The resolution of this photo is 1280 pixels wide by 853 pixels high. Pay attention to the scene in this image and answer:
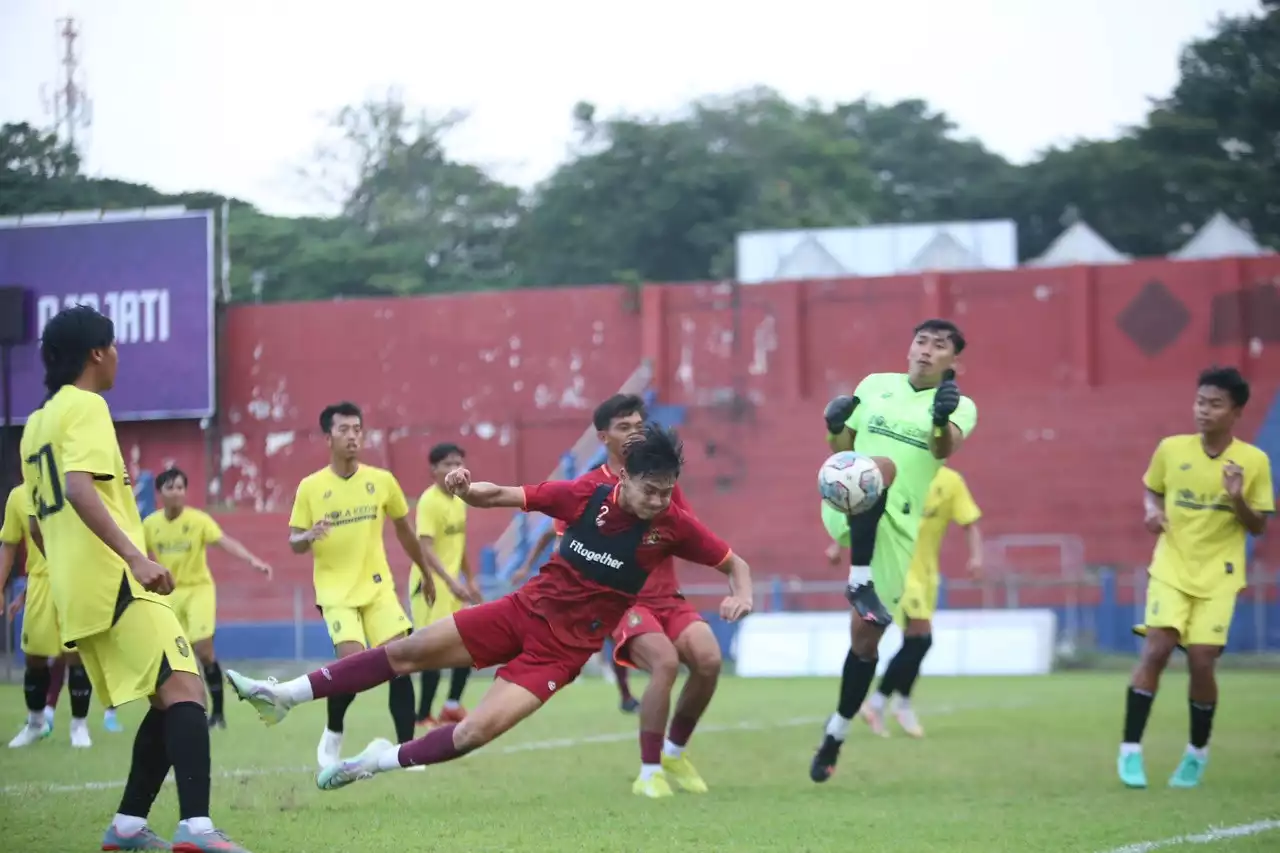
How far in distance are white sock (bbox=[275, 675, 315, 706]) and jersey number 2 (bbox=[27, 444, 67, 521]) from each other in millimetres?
1202

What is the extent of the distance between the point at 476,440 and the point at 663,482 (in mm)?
28295

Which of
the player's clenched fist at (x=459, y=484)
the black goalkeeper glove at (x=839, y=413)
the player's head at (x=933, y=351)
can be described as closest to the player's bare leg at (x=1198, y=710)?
the player's head at (x=933, y=351)

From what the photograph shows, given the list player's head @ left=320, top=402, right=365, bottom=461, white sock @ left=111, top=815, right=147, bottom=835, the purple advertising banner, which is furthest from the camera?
the purple advertising banner

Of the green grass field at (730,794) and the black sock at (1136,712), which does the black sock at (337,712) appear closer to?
the green grass field at (730,794)

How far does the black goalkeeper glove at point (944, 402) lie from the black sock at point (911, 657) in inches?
145

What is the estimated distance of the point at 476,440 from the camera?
35250 mm

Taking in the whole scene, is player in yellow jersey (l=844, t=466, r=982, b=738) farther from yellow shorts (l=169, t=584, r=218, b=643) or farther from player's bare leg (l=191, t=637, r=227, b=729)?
yellow shorts (l=169, t=584, r=218, b=643)

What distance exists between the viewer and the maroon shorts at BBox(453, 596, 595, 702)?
7219mm

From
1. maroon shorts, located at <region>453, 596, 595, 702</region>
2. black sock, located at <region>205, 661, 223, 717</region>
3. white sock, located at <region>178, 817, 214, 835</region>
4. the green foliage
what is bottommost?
black sock, located at <region>205, 661, 223, 717</region>

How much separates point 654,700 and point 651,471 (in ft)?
8.97

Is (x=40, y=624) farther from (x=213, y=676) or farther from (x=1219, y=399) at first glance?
(x=1219, y=399)

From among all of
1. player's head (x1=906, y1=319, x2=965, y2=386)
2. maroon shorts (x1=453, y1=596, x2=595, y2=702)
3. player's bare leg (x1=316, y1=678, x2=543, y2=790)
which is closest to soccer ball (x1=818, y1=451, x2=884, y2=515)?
player's head (x1=906, y1=319, x2=965, y2=386)

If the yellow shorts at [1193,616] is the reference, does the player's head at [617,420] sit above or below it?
above

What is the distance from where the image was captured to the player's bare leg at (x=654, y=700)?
938 centimetres
